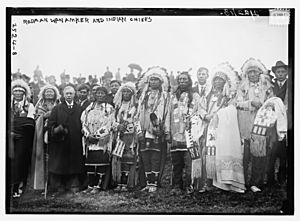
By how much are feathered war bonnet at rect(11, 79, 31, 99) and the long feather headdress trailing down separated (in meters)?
0.37

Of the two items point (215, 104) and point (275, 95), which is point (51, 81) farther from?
point (275, 95)

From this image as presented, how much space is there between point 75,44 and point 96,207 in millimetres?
548

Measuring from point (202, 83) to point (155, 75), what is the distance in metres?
0.16

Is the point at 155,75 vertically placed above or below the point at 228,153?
above

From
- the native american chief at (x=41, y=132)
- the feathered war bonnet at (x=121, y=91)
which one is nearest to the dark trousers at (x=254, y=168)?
the feathered war bonnet at (x=121, y=91)

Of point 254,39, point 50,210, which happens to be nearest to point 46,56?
point 50,210

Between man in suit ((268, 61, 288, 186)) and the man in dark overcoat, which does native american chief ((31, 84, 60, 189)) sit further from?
man in suit ((268, 61, 288, 186))

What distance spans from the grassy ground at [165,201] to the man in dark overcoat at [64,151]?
4 centimetres

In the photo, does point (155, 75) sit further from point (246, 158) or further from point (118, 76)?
point (246, 158)

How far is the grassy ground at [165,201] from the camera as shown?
56.2 inches

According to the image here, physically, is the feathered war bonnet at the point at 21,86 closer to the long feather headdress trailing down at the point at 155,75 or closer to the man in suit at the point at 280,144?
the long feather headdress trailing down at the point at 155,75

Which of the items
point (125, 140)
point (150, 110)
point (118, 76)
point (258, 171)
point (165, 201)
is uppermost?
point (118, 76)

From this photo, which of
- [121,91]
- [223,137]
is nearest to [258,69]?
[223,137]

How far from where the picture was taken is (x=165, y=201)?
143 centimetres
